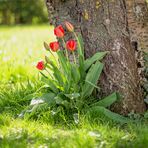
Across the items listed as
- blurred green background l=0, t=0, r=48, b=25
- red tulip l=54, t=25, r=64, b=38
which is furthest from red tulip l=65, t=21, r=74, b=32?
blurred green background l=0, t=0, r=48, b=25

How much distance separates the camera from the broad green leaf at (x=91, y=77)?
470 cm

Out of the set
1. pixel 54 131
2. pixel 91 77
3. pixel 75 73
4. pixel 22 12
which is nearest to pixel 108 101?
pixel 91 77

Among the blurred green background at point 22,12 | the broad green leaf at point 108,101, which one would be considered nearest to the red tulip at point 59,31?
the broad green leaf at point 108,101

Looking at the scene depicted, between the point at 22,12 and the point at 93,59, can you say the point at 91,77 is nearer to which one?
the point at 93,59

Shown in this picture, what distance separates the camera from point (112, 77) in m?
4.76

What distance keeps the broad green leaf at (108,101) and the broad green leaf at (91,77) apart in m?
0.13

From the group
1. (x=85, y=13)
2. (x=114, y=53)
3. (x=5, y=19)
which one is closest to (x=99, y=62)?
(x=114, y=53)

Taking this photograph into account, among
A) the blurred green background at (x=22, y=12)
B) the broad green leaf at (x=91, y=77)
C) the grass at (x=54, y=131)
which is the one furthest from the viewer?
the blurred green background at (x=22, y=12)

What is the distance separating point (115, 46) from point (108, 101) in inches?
20.1

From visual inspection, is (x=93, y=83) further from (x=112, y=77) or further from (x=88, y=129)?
(x=88, y=129)

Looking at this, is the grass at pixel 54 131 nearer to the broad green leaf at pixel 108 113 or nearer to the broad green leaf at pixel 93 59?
the broad green leaf at pixel 108 113

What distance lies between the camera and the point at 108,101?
15.3 ft

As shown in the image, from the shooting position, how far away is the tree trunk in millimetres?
4734

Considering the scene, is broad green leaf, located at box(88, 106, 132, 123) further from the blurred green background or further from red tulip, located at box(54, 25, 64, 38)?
the blurred green background
